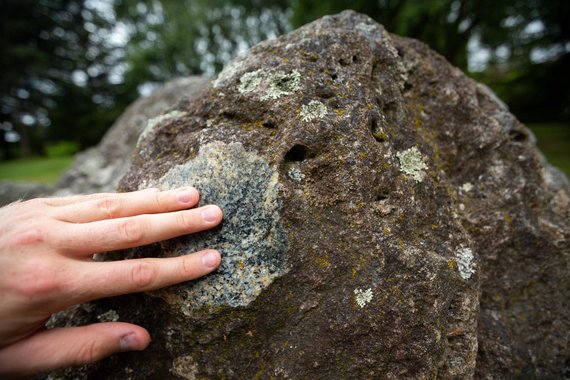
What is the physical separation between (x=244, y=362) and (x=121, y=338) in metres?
0.57

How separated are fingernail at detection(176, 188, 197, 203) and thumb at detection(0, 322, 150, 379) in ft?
2.05

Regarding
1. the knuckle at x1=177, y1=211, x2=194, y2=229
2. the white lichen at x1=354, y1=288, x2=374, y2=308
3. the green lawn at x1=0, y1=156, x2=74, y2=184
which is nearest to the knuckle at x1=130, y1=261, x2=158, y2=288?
the knuckle at x1=177, y1=211, x2=194, y2=229

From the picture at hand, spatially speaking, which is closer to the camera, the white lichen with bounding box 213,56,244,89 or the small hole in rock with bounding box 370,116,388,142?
the small hole in rock with bounding box 370,116,388,142

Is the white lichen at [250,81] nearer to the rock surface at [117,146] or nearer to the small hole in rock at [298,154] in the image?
the small hole in rock at [298,154]

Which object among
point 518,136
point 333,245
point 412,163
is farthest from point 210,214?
point 518,136

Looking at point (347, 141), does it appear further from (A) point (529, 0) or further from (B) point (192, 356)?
(A) point (529, 0)

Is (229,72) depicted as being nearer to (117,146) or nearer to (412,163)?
(412,163)

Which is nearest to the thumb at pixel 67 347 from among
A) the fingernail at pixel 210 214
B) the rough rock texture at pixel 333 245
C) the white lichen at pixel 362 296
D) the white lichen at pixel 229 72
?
the rough rock texture at pixel 333 245

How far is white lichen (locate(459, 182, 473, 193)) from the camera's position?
2264 mm

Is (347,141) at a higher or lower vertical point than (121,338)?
higher

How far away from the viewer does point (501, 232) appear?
2.16 metres

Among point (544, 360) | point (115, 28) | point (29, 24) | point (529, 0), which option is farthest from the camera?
point (115, 28)

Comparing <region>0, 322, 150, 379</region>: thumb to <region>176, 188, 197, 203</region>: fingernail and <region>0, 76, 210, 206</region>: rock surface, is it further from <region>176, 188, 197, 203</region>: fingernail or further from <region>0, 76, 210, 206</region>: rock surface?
<region>0, 76, 210, 206</region>: rock surface

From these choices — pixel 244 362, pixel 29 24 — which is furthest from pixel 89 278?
pixel 29 24
